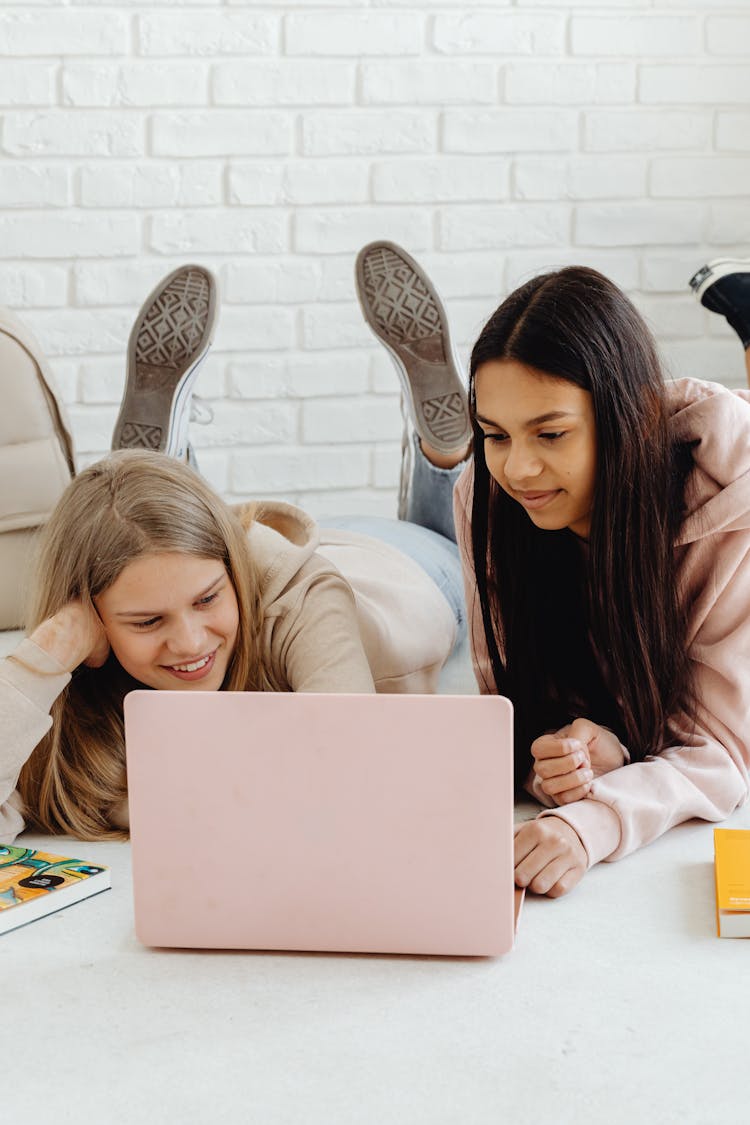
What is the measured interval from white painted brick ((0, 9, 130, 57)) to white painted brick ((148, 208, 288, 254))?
325 millimetres

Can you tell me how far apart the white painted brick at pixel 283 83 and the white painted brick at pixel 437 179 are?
16 centimetres

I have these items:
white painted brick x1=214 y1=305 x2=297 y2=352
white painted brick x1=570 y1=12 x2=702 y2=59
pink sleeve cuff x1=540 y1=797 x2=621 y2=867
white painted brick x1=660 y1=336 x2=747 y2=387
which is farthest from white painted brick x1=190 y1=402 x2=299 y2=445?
pink sleeve cuff x1=540 y1=797 x2=621 y2=867

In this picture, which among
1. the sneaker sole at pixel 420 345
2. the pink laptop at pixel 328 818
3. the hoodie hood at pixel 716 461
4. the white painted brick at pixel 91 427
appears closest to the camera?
the pink laptop at pixel 328 818

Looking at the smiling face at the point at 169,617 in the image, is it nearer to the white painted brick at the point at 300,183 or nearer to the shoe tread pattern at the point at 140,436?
the shoe tread pattern at the point at 140,436

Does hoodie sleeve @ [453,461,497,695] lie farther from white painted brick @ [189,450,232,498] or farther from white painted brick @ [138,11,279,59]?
white painted brick @ [138,11,279,59]

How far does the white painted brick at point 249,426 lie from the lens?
2514 mm

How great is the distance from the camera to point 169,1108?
0.78m

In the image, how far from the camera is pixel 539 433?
1.25 metres

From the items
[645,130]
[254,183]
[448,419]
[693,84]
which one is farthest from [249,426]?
[693,84]

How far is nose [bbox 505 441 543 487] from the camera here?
1242mm

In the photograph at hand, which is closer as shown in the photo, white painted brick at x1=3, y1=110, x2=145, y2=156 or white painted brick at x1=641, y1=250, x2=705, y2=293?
white painted brick at x1=3, y1=110, x2=145, y2=156

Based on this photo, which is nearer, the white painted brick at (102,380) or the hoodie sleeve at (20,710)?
the hoodie sleeve at (20,710)

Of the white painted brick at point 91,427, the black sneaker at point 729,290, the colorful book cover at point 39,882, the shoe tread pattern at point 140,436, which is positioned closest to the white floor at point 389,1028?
the colorful book cover at point 39,882

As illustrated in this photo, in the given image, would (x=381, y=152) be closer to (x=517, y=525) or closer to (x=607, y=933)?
(x=517, y=525)
